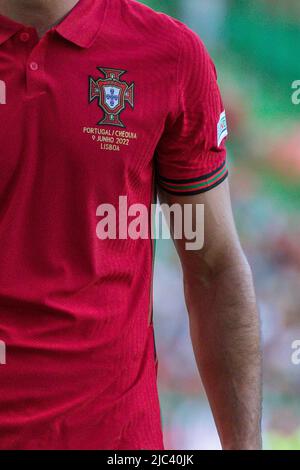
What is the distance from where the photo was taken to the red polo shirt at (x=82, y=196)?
4.60 feet

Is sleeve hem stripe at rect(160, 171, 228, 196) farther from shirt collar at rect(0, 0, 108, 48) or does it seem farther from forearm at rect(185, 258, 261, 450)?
shirt collar at rect(0, 0, 108, 48)

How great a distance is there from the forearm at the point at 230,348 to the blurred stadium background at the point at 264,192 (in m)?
1.31

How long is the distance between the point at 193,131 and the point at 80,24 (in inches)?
10.5

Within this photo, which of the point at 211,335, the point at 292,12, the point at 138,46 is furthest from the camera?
the point at 292,12

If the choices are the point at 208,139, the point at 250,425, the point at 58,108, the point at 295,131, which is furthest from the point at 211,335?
the point at 295,131

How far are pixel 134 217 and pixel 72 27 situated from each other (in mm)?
328

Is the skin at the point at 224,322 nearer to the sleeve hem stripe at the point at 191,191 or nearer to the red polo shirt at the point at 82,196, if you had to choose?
the sleeve hem stripe at the point at 191,191

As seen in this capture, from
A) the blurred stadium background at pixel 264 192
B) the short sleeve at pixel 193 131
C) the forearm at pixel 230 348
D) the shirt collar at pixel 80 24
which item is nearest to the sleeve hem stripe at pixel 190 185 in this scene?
the short sleeve at pixel 193 131

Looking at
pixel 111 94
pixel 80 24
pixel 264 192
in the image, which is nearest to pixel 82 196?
pixel 111 94

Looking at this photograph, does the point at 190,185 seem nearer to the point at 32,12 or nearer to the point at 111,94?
the point at 111,94

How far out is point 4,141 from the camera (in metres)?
1.38

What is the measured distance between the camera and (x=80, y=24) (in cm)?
146

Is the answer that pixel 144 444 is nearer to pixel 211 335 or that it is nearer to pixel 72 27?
pixel 211 335

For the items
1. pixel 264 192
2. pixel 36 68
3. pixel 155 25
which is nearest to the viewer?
pixel 36 68
